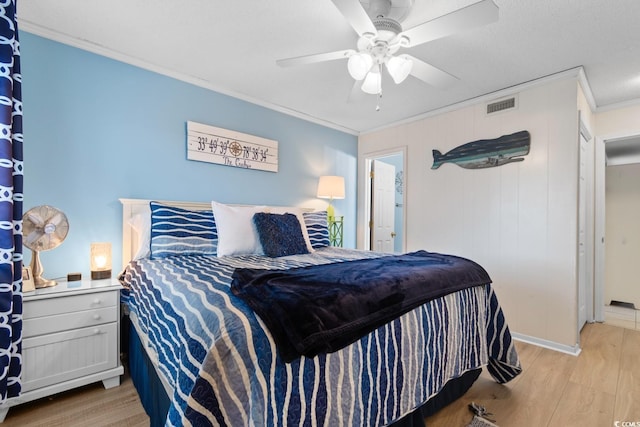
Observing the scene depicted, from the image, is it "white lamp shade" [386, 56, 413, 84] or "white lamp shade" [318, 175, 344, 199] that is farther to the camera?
"white lamp shade" [318, 175, 344, 199]

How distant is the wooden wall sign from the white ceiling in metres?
0.45

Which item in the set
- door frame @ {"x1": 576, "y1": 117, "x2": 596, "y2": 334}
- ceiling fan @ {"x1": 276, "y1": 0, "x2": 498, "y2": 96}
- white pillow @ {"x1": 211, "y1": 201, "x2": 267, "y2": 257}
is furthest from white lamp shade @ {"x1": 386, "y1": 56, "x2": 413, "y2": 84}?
door frame @ {"x1": 576, "y1": 117, "x2": 596, "y2": 334}

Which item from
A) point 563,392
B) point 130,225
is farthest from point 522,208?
point 130,225

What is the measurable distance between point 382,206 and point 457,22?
3315 mm

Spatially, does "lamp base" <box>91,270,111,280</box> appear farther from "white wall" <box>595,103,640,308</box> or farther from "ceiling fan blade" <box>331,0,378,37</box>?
"white wall" <box>595,103,640,308</box>

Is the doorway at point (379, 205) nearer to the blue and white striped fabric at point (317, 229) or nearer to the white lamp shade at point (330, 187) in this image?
the white lamp shade at point (330, 187)

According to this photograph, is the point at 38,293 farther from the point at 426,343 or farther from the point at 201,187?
the point at 426,343

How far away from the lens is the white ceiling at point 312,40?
1.83 m

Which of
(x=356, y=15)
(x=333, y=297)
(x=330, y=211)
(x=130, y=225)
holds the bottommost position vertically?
A: (x=333, y=297)

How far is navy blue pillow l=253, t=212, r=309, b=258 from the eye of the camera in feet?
7.72

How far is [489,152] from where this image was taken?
9.80 feet

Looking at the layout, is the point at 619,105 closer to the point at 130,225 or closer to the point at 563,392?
the point at 563,392

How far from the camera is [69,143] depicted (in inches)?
85.4

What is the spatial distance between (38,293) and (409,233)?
3.37m
